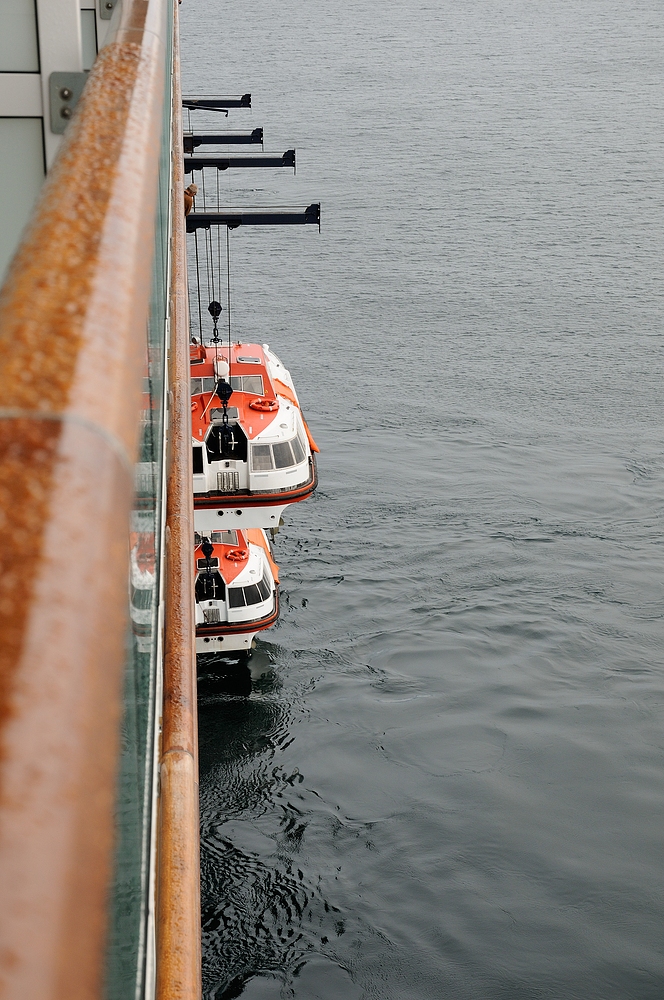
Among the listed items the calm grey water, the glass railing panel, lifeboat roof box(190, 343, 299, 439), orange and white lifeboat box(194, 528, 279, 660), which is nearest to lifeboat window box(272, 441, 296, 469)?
lifeboat roof box(190, 343, 299, 439)

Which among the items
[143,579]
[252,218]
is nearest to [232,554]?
[252,218]

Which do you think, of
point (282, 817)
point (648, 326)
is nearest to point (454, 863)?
point (282, 817)

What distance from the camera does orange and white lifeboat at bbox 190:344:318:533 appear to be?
21469 mm

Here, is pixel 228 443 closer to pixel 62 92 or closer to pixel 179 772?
pixel 62 92

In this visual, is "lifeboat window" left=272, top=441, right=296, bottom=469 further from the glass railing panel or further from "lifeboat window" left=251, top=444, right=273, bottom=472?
the glass railing panel

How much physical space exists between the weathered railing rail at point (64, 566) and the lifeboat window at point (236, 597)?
74.9ft

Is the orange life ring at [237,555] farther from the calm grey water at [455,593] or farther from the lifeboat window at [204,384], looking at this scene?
the lifeboat window at [204,384]

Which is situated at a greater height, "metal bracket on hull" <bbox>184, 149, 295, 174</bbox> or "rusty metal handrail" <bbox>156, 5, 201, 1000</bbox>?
"rusty metal handrail" <bbox>156, 5, 201, 1000</bbox>

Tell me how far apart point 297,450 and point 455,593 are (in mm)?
8380

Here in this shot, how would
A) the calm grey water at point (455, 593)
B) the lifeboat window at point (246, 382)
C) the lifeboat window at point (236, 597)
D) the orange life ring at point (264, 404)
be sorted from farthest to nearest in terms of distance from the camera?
the lifeboat window at point (236, 597)
the lifeboat window at point (246, 382)
the orange life ring at point (264, 404)
the calm grey water at point (455, 593)

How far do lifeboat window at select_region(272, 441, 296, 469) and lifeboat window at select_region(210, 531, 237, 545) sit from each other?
10.9 ft

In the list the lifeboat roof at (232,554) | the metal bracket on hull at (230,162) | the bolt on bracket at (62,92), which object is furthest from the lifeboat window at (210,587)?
the bolt on bracket at (62,92)

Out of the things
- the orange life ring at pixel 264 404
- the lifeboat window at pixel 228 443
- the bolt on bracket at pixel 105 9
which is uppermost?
the bolt on bracket at pixel 105 9

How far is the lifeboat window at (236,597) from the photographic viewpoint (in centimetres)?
2372
